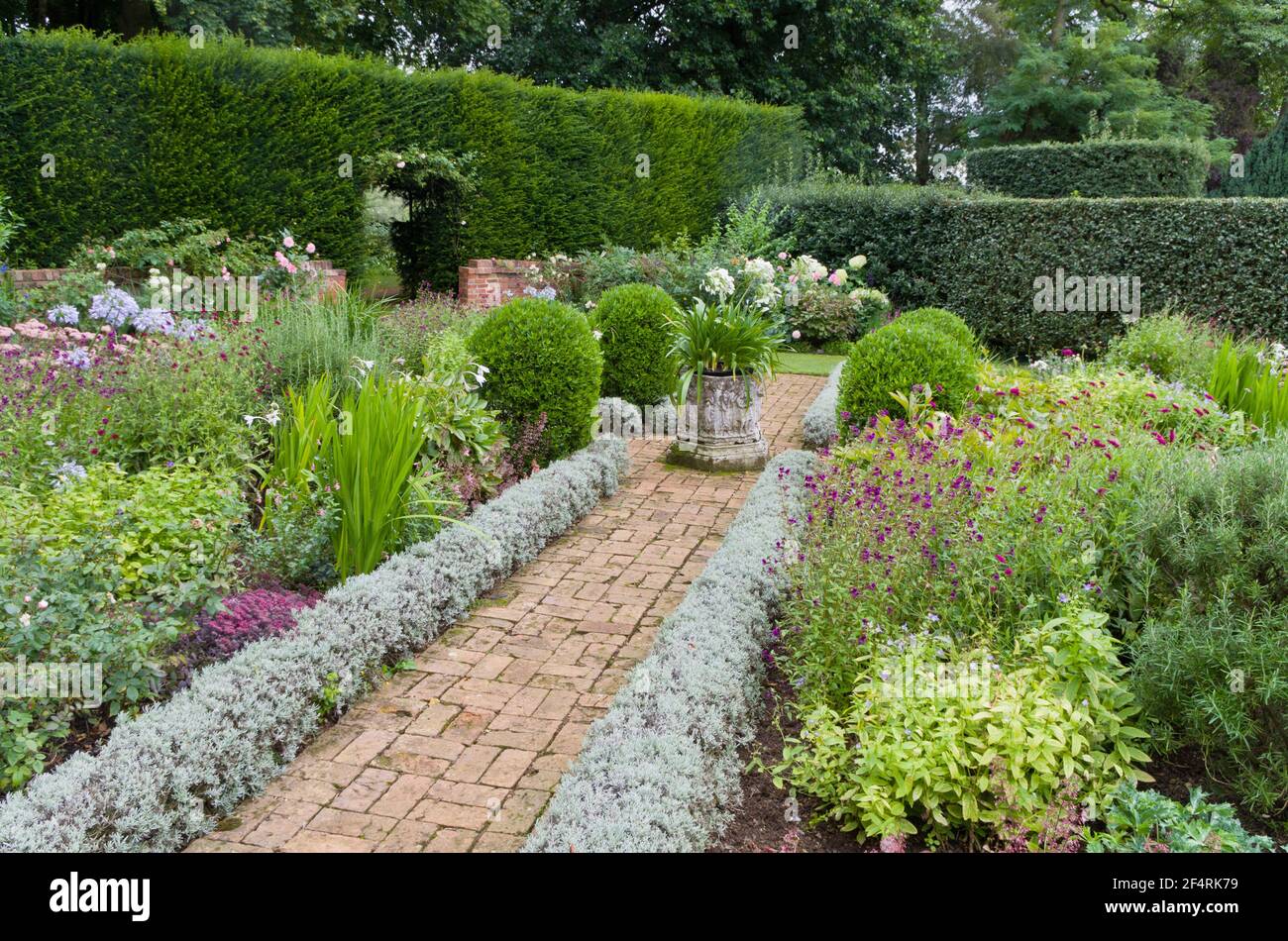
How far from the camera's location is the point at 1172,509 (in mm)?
3652

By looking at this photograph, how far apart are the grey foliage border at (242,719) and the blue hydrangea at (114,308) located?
439cm

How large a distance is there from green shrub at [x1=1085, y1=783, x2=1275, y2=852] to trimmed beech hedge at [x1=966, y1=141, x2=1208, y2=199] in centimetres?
1672

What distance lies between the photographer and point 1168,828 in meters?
2.88

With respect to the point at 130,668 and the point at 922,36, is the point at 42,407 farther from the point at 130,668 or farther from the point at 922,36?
the point at 922,36

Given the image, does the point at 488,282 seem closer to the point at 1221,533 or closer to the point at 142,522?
the point at 142,522

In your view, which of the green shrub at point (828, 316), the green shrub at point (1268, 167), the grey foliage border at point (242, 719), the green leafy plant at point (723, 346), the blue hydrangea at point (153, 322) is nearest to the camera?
the grey foliage border at point (242, 719)

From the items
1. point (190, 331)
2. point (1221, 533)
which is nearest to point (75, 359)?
point (190, 331)

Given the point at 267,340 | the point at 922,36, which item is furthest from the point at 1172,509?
the point at 922,36

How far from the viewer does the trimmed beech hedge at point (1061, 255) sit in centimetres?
1103

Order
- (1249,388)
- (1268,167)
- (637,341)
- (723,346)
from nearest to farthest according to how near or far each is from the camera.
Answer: (1249,388) < (723,346) < (637,341) < (1268,167)

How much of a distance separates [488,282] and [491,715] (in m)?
9.68

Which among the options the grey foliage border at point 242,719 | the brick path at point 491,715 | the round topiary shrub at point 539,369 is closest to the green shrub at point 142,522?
the grey foliage border at point 242,719

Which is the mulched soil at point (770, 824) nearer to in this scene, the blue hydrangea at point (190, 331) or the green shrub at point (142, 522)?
the green shrub at point (142, 522)

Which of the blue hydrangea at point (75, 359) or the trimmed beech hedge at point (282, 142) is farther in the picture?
the trimmed beech hedge at point (282, 142)
